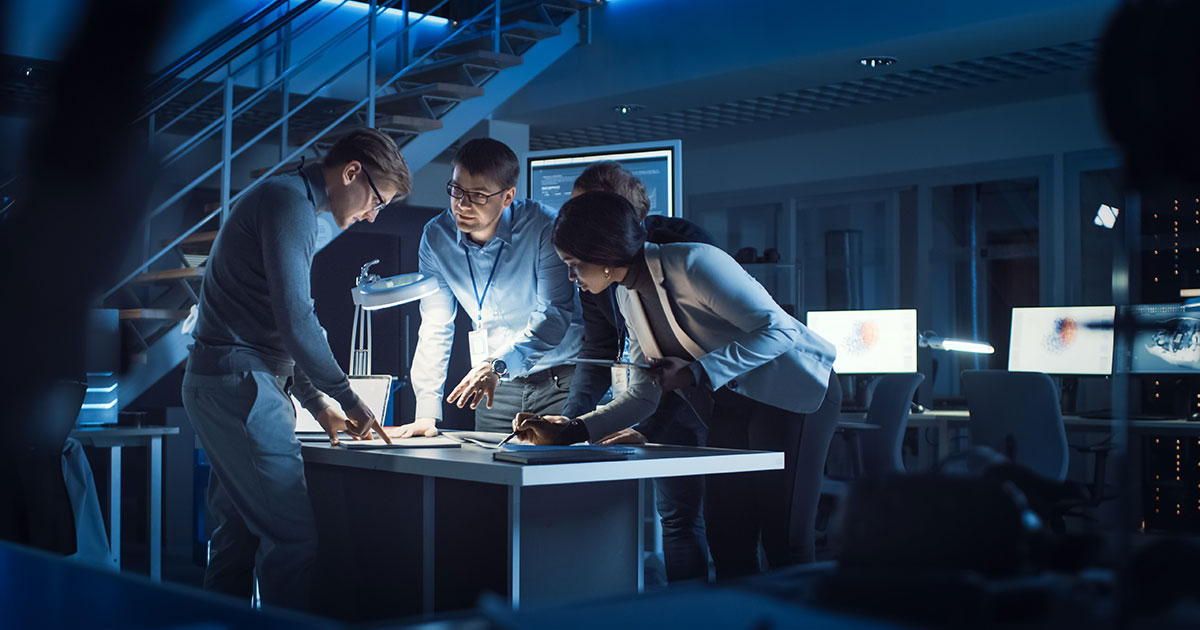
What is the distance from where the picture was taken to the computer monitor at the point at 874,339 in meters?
6.27

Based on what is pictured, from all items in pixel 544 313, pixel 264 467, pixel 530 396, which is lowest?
pixel 264 467

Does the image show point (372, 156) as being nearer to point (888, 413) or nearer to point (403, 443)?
point (403, 443)

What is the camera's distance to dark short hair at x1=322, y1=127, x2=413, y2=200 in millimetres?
2432

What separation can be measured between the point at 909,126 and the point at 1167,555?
8.02 meters

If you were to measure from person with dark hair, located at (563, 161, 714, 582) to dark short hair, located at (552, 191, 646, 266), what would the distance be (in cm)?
29

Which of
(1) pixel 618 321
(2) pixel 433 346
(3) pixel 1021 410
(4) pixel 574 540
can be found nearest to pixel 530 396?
(2) pixel 433 346

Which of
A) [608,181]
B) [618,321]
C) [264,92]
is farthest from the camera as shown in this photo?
[264,92]

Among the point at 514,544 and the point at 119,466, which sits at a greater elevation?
the point at 514,544

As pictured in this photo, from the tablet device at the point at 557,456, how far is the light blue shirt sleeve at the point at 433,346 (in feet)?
3.38

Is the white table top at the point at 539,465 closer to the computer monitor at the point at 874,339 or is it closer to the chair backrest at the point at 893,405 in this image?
the chair backrest at the point at 893,405

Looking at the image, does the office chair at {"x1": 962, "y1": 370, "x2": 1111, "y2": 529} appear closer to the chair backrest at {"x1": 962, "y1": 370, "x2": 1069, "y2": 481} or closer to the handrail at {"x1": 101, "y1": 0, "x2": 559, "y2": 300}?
the chair backrest at {"x1": 962, "y1": 370, "x2": 1069, "y2": 481}

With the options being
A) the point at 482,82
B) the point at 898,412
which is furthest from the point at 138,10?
the point at 482,82

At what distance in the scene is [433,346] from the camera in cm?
320

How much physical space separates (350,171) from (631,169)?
10.6 feet
